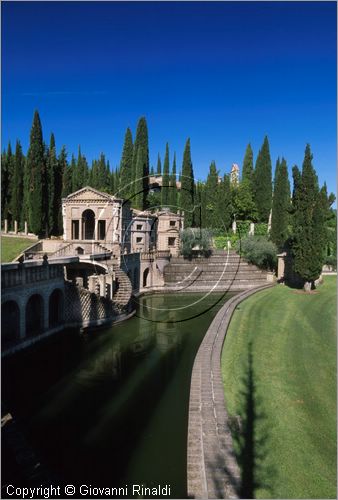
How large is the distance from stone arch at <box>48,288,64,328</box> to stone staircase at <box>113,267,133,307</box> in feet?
17.6

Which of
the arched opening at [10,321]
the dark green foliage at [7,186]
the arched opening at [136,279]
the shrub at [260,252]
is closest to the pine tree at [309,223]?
the shrub at [260,252]

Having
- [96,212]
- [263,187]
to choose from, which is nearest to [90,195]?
[96,212]

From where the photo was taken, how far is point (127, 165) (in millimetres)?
63531

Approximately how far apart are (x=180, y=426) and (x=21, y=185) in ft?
158

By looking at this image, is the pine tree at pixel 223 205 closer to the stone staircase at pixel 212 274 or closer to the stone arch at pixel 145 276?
the stone staircase at pixel 212 274

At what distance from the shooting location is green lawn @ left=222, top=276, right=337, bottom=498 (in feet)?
33.9

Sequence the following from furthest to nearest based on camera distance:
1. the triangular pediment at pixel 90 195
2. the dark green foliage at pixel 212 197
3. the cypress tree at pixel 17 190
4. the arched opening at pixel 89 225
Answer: the dark green foliage at pixel 212 197 → the cypress tree at pixel 17 190 → the arched opening at pixel 89 225 → the triangular pediment at pixel 90 195

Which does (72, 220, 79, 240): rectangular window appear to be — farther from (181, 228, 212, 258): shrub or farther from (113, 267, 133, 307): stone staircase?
(181, 228, 212, 258): shrub

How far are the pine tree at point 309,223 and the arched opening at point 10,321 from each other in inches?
1244

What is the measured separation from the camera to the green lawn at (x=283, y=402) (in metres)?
10.3

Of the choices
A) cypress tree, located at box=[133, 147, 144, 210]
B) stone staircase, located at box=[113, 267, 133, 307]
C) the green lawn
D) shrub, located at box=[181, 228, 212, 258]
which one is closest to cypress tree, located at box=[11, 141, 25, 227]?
cypress tree, located at box=[133, 147, 144, 210]

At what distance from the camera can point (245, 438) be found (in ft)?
40.1

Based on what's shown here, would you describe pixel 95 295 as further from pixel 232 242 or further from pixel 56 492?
pixel 232 242

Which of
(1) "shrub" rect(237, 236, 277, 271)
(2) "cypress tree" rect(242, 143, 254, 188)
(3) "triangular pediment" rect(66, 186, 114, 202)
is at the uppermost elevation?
(2) "cypress tree" rect(242, 143, 254, 188)
